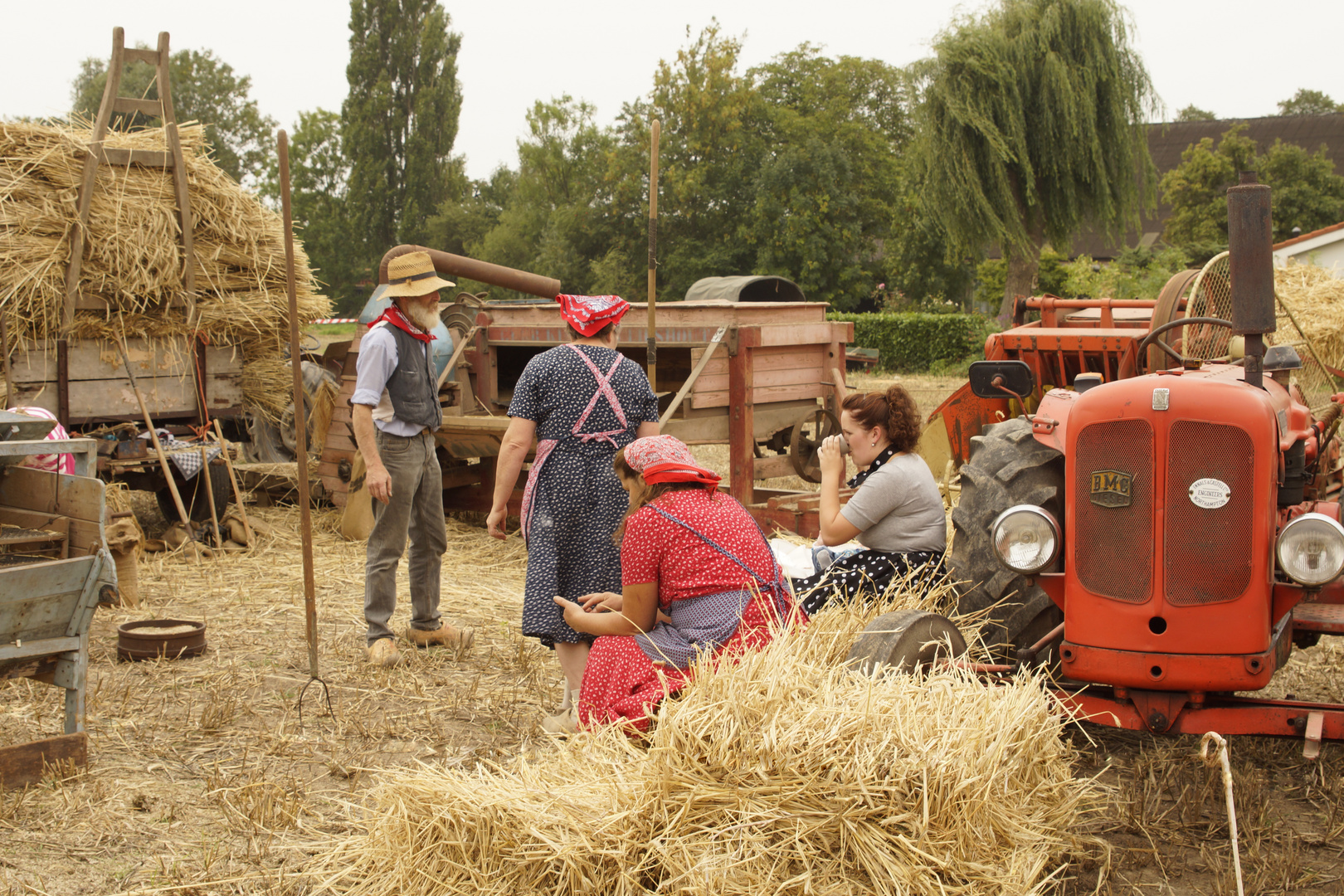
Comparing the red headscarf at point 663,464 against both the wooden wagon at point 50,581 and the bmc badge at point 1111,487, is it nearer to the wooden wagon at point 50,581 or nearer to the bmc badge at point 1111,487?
the bmc badge at point 1111,487

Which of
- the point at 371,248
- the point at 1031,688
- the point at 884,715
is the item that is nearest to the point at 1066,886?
the point at 1031,688

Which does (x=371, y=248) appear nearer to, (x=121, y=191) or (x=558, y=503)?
(x=121, y=191)

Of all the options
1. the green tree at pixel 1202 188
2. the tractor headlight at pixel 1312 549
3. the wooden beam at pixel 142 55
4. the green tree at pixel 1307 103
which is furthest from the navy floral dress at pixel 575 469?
the green tree at pixel 1307 103

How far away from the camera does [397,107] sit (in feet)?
167

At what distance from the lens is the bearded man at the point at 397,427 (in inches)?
195

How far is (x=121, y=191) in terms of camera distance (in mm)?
7648

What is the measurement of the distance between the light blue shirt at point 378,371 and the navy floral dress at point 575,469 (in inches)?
42.5

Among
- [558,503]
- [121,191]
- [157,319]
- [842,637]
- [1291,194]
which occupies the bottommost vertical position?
[842,637]

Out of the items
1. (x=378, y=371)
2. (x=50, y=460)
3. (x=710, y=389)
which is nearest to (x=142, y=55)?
(x=50, y=460)

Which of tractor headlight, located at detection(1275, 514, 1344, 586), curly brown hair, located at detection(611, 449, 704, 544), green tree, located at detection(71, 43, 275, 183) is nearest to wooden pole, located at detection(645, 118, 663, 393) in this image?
curly brown hair, located at detection(611, 449, 704, 544)

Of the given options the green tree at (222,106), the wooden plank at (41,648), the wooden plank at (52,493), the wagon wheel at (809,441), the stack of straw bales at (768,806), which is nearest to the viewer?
the stack of straw bales at (768,806)

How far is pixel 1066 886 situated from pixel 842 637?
0.99 m

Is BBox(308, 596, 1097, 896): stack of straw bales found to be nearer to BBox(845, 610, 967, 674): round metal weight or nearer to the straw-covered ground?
the straw-covered ground

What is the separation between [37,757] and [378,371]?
6.64ft
